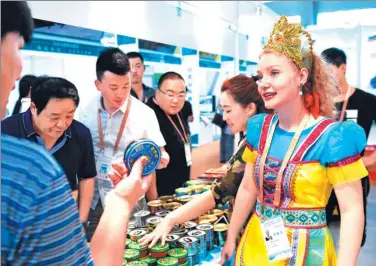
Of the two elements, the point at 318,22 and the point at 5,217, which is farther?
the point at 318,22

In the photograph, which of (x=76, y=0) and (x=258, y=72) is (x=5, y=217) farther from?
(x=76, y=0)

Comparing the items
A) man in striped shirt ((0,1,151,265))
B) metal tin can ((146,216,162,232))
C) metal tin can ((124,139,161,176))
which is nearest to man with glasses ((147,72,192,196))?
metal tin can ((146,216,162,232))

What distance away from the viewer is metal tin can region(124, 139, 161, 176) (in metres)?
1.27

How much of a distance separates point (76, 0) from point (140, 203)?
2.43 meters

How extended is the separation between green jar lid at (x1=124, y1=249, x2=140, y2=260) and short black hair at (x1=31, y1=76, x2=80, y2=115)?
824 millimetres

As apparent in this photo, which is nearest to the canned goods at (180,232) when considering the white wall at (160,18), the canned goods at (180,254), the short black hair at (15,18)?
the canned goods at (180,254)

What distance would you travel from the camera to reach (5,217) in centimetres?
58

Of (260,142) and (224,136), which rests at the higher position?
(260,142)

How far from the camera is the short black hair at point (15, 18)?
23.6 inches

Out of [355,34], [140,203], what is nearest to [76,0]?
[140,203]

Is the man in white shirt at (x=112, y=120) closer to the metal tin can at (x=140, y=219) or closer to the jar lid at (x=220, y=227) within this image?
the metal tin can at (x=140, y=219)

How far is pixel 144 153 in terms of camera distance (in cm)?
131

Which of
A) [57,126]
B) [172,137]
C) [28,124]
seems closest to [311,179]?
[57,126]

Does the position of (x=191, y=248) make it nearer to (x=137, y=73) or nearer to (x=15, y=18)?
(x=15, y=18)
